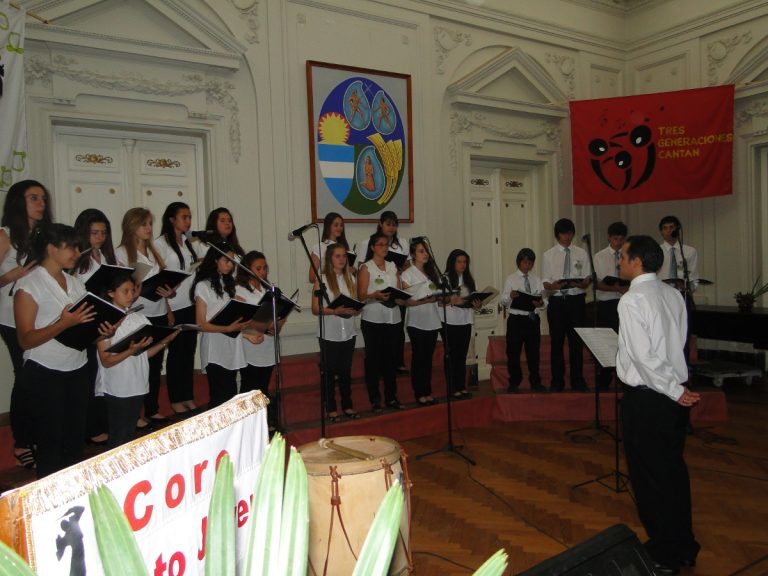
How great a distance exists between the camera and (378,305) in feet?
17.6

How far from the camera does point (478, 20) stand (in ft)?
25.9

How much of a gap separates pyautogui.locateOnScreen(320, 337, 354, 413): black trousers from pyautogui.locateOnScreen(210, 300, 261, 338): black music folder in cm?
100

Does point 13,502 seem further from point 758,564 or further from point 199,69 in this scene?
point 199,69

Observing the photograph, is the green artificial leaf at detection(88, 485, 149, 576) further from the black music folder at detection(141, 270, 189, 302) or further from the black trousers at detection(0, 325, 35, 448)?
the black trousers at detection(0, 325, 35, 448)

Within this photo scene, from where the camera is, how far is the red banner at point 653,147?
781cm

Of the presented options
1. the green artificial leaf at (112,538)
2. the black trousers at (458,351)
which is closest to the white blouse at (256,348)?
the black trousers at (458,351)

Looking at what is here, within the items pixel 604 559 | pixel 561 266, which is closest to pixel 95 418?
pixel 604 559

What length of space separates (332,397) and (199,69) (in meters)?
3.46

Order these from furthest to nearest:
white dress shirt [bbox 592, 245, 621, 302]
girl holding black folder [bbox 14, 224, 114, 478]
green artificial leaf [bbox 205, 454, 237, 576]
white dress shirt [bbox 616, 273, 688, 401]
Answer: white dress shirt [bbox 592, 245, 621, 302] < girl holding black folder [bbox 14, 224, 114, 478] < white dress shirt [bbox 616, 273, 688, 401] < green artificial leaf [bbox 205, 454, 237, 576]

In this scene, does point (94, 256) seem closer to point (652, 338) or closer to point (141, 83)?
point (141, 83)

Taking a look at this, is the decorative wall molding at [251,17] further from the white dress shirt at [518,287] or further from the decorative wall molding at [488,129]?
the white dress shirt at [518,287]

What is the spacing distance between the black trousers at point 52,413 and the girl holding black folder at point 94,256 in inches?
19.3

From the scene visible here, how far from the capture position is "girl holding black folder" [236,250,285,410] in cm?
454

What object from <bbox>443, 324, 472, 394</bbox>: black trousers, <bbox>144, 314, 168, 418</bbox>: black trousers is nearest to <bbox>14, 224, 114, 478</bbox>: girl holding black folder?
<bbox>144, 314, 168, 418</bbox>: black trousers
